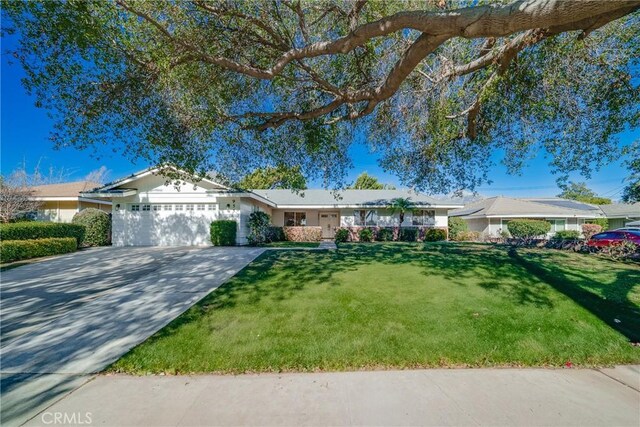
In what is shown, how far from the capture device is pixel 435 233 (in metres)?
22.3

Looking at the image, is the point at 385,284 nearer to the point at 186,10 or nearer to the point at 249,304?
the point at 249,304

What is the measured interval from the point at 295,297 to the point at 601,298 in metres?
6.81

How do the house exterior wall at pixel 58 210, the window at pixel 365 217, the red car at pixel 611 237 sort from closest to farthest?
the red car at pixel 611 237
the house exterior wall at pixel 58 210
the window at pixel 365 217

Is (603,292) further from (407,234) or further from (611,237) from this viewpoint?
(407,234)

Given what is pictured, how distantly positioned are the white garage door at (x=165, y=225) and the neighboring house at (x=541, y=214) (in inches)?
976

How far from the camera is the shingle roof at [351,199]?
2309cm

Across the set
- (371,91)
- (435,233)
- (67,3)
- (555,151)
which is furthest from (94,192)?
(435,233)

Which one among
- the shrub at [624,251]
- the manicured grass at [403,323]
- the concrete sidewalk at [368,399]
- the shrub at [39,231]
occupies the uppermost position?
the shrub at [39,231]

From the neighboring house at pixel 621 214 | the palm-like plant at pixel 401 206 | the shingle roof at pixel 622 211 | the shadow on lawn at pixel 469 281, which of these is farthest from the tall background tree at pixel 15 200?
the shingle roof at pixel 622 211

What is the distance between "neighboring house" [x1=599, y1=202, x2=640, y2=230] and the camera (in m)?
27.7

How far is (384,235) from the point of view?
2222 centimetres

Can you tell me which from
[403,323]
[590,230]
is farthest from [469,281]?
[590,230]

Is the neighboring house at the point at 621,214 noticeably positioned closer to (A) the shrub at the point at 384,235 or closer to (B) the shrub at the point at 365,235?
(A) the shrub at the point at 384,235

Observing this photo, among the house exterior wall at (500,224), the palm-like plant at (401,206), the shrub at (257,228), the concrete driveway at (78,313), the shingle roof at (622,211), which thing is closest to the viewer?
the concrete driveway at (78,313)
